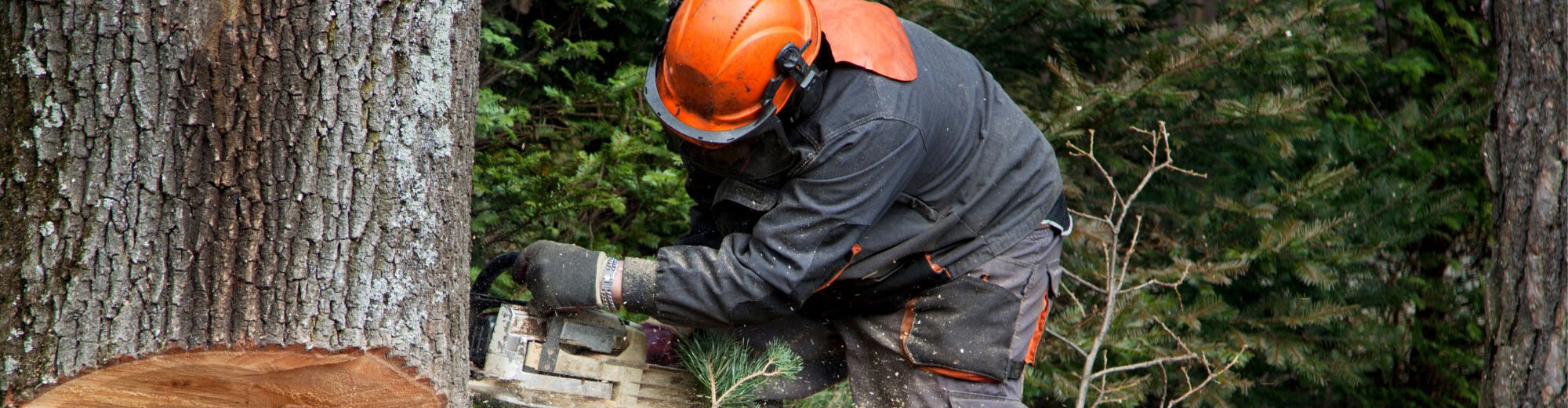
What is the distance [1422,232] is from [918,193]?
3038mm

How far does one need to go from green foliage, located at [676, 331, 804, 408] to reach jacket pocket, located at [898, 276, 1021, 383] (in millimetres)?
336

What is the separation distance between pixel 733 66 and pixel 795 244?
0.43 meters

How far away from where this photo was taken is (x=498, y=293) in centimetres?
377

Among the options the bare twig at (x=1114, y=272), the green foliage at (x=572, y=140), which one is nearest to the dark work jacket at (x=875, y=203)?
the bare twig at (x=1114, y=272)

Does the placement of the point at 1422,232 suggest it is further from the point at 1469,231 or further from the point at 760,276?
the point at 760,276

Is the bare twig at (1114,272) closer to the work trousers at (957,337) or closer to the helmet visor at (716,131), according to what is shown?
the work trousers at (957,337)

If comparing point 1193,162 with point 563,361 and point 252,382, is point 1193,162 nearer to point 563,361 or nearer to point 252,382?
point 563,361

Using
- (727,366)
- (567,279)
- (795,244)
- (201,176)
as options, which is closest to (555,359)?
(567,279)

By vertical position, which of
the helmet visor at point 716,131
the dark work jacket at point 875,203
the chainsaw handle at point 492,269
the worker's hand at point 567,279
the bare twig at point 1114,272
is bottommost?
the bare twig at point 1114,272

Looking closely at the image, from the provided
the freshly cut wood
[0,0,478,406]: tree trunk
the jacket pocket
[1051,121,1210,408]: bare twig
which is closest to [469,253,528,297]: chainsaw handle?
the freshly cut wood

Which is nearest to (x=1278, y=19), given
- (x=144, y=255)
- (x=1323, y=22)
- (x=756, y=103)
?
(x=1323, y=22)

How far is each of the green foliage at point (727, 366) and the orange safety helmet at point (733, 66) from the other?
1.90ft

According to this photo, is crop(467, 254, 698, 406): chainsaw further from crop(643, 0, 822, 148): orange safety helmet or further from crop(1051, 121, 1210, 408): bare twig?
crop(1051, 121, 1210, 408): bare twig

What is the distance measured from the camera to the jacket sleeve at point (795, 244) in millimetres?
2412
